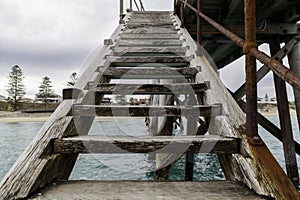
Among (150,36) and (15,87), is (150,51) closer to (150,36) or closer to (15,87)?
(150,36)

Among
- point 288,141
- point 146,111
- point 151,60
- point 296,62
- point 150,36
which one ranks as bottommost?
point 288,141

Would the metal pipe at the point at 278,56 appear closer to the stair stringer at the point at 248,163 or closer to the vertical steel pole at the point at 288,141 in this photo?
the vertical steel pole at the point at 288,141

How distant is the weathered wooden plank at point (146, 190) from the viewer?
0.97 meters

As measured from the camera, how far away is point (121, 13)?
567 centimetres

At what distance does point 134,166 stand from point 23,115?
96.5 ft

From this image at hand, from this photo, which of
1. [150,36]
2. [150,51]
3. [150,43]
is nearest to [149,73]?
[150,51]

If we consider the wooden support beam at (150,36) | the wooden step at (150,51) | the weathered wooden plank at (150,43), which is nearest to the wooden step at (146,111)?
the wooden step at (150,51)

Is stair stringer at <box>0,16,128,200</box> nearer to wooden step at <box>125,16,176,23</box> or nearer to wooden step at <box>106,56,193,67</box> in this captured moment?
wooden step at <box>106,56,193,67</box>

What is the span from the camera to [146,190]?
104 cm

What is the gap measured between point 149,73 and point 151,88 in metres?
0.38

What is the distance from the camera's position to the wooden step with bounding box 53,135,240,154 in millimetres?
1176

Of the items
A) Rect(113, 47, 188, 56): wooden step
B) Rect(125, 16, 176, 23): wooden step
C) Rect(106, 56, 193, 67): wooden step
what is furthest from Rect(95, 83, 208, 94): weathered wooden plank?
Rect(125, 16, 176, 23): wooden step

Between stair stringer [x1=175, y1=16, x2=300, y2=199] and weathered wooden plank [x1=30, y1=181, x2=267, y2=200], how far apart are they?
50 millimetres

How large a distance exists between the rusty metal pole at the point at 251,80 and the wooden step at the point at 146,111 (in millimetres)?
365
